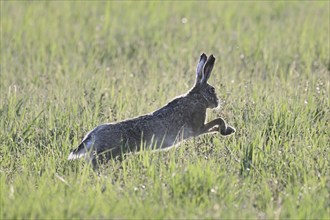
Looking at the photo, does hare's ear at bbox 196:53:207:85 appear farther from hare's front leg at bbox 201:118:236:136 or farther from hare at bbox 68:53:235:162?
hare's front leg at bbox 201:118:236:136

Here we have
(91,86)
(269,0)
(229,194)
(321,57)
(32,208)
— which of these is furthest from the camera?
(269,0)

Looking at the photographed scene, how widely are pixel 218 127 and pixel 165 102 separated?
1.23 metres

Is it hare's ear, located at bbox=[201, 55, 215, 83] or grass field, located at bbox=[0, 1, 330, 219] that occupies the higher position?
hare's ear, located at bbox=[201, 55, 215, 83]

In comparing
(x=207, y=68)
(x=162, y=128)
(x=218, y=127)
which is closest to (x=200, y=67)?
(x=207, y=68)

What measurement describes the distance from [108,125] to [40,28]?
5.23m

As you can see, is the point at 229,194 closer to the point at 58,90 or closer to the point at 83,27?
the point at 58,90

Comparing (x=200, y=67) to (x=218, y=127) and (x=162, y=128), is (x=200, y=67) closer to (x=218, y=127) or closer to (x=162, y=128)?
(x=218, y=127)

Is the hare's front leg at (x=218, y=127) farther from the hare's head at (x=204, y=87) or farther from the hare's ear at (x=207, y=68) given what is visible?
the hare's ear at (x=207, y=68)

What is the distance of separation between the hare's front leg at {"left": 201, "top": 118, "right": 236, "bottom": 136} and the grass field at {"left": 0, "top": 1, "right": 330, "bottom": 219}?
7 cm

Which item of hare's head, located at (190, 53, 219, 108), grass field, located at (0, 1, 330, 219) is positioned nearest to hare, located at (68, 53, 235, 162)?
hare's head, located at (190, 53, 219, 108)

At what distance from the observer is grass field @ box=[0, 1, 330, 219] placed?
5.31 metres

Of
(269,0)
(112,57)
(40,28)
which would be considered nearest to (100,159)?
(112,57)

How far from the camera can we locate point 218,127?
22.7ft

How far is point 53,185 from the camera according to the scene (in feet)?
18.1
